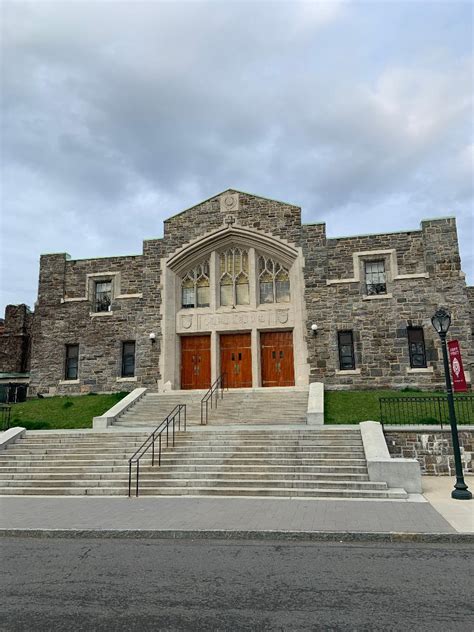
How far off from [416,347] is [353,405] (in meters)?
4.99

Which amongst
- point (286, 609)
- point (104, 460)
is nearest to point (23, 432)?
point (104, 460)

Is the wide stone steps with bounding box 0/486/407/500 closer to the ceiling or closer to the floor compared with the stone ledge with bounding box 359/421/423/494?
closer to the floor

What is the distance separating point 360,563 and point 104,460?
844cm

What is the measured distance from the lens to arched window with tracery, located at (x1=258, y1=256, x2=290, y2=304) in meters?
21.8

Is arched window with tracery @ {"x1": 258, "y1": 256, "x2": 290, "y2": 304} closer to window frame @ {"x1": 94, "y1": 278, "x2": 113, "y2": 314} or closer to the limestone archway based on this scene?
the limestone archway

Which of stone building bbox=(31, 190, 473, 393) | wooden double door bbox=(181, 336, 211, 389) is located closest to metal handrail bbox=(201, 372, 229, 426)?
stone building bbox=(31, 190, 473, 393)

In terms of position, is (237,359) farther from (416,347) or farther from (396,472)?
(396,472)

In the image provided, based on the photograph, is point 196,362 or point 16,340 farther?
point 16,340

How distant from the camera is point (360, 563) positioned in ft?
19.4

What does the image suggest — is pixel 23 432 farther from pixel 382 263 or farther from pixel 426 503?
pixel 382 263

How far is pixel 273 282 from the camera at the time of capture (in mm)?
21891

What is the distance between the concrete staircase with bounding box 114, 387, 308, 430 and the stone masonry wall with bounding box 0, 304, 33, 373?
11.9 meters

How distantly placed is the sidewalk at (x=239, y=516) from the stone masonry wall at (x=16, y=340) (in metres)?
19.3

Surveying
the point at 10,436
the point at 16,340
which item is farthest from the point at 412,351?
the point at 16,340
